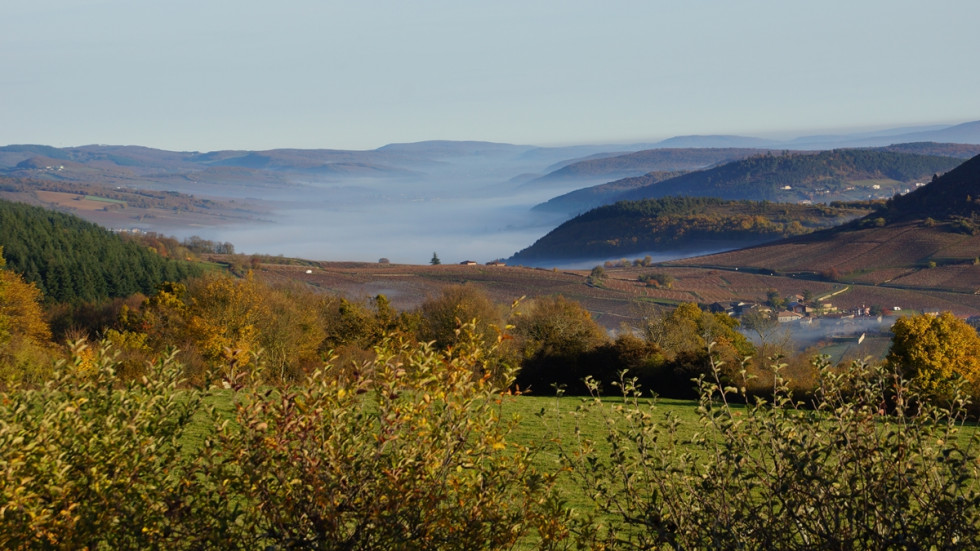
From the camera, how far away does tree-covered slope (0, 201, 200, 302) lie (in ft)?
272

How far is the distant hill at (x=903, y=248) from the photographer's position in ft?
458

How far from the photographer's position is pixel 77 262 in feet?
288

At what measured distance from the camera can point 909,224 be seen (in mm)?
173125

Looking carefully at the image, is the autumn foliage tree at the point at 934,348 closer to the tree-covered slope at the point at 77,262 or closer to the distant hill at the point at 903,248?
the tree-covered slope at the point at 77,262

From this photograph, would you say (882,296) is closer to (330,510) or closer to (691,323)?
(691,323)

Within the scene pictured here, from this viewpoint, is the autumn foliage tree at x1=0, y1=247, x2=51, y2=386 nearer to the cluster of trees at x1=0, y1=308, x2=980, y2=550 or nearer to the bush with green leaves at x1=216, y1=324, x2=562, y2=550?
the cluster of trees at x1=0, y1=308, x2=980, y2=550

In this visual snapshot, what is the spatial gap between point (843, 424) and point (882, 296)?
13736 centimetres

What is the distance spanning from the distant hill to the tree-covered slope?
4469 inches

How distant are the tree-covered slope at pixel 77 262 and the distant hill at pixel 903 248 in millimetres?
113522

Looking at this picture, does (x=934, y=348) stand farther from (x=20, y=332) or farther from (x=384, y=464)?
(x=20, y=332)

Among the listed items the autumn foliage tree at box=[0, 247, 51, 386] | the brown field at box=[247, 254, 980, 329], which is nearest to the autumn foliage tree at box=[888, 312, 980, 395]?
the autumn foliage tree at box=[0, 247, 51, 386]

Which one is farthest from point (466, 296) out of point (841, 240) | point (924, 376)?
point (841, 240)

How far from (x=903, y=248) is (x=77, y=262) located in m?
142

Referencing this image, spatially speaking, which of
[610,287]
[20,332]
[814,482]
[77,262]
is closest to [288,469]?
[814,482]
